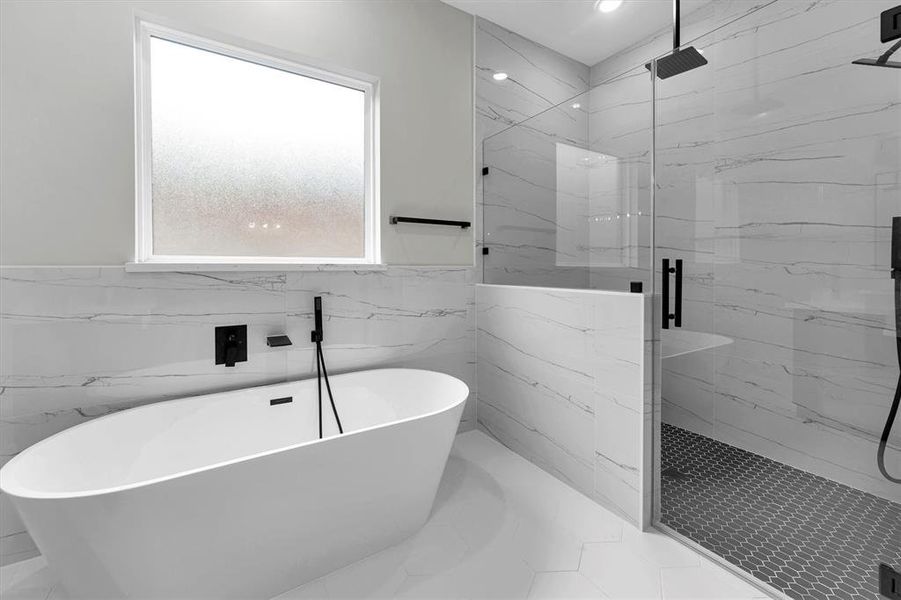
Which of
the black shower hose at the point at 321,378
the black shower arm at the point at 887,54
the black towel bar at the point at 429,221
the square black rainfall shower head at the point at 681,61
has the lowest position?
the black shower hose at the point at 321,378

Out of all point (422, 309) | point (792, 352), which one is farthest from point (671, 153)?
point (422, 309)

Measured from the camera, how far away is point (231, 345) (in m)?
1.91

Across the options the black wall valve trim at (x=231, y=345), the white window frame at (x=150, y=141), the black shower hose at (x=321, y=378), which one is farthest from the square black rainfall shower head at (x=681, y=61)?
the black wall valve trim at (x=231, y=345)

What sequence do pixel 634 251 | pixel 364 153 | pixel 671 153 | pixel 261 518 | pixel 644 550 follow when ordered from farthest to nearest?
pixel 364 153, pixel 634 251, pixel 671 153, pixel 644 550, pixel 261 518

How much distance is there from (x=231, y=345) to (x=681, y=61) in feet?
7.93

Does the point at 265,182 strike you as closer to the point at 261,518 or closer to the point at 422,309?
the point at 422,309

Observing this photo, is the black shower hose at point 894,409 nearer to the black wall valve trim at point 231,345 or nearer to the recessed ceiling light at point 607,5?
the recessed ceiling light at point 607,5

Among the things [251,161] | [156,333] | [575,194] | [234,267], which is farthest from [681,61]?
[156,333]

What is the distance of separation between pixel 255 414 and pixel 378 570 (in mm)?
889

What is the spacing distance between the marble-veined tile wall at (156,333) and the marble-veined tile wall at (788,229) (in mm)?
1492

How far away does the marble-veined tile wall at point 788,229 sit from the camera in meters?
1.28

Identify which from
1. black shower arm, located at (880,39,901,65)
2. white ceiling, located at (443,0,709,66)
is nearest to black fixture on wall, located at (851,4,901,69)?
black shower arm, located at (880,39,901,65)

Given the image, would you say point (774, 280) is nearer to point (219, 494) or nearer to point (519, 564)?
point (519, 564)

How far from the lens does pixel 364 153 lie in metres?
2.38
